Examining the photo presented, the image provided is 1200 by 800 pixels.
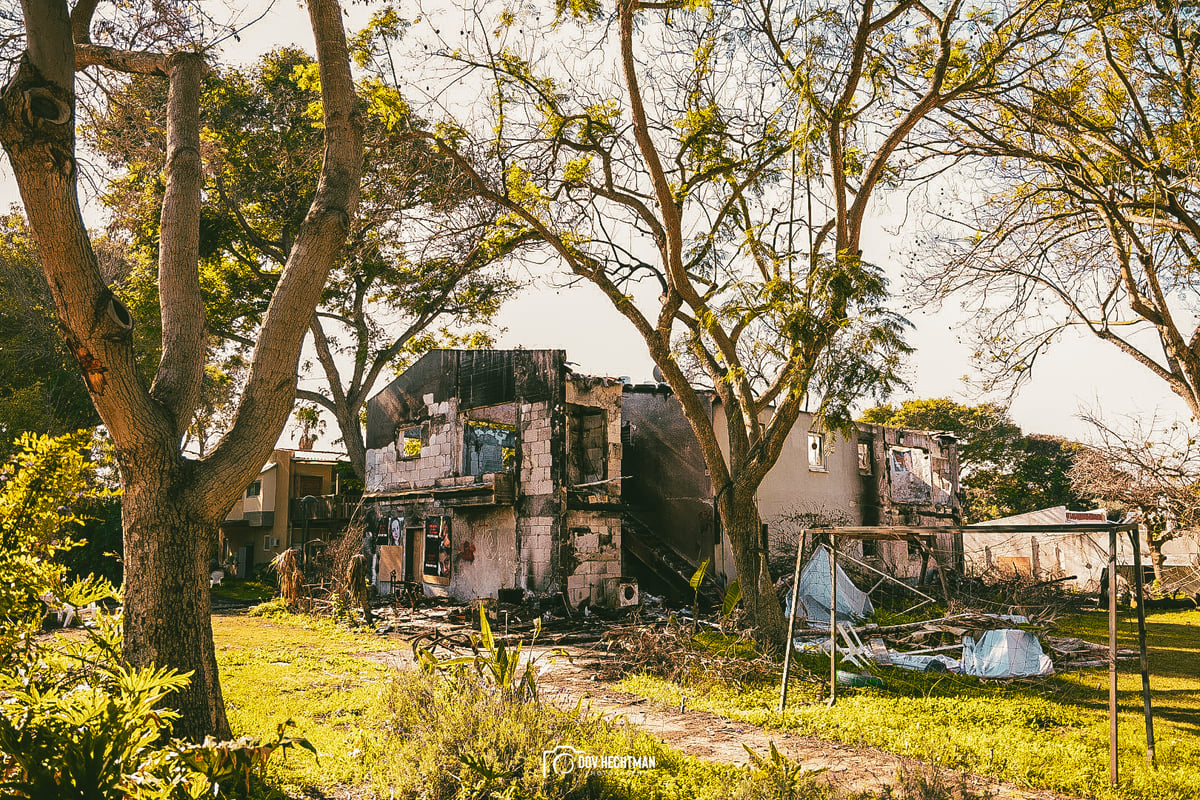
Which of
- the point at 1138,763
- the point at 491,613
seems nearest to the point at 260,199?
the point at 491,613

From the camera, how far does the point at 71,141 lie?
4.97 m

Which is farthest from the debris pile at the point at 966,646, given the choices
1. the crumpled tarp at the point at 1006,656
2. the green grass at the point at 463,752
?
the green grass at the point at 463,752

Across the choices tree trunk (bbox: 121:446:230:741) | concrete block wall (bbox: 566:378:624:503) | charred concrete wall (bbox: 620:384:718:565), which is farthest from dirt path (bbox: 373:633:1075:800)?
charred concrete wall (bbox: 620:384:718:565)

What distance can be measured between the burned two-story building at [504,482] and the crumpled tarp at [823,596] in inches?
174

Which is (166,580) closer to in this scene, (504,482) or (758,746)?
(758,746)

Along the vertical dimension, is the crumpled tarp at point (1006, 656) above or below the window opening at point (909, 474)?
below

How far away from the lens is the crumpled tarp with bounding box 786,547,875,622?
17203mm

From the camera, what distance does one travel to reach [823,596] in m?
17.6

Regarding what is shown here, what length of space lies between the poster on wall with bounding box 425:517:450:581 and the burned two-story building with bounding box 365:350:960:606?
46 mm

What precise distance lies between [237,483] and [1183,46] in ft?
42.9

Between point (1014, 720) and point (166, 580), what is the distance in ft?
27.4

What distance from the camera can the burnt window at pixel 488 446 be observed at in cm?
1956

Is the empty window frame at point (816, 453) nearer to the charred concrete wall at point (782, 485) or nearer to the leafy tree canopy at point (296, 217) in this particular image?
the charred concrete wall at point (782, 485)

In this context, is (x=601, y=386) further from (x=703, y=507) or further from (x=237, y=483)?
(x=237, y=483)
